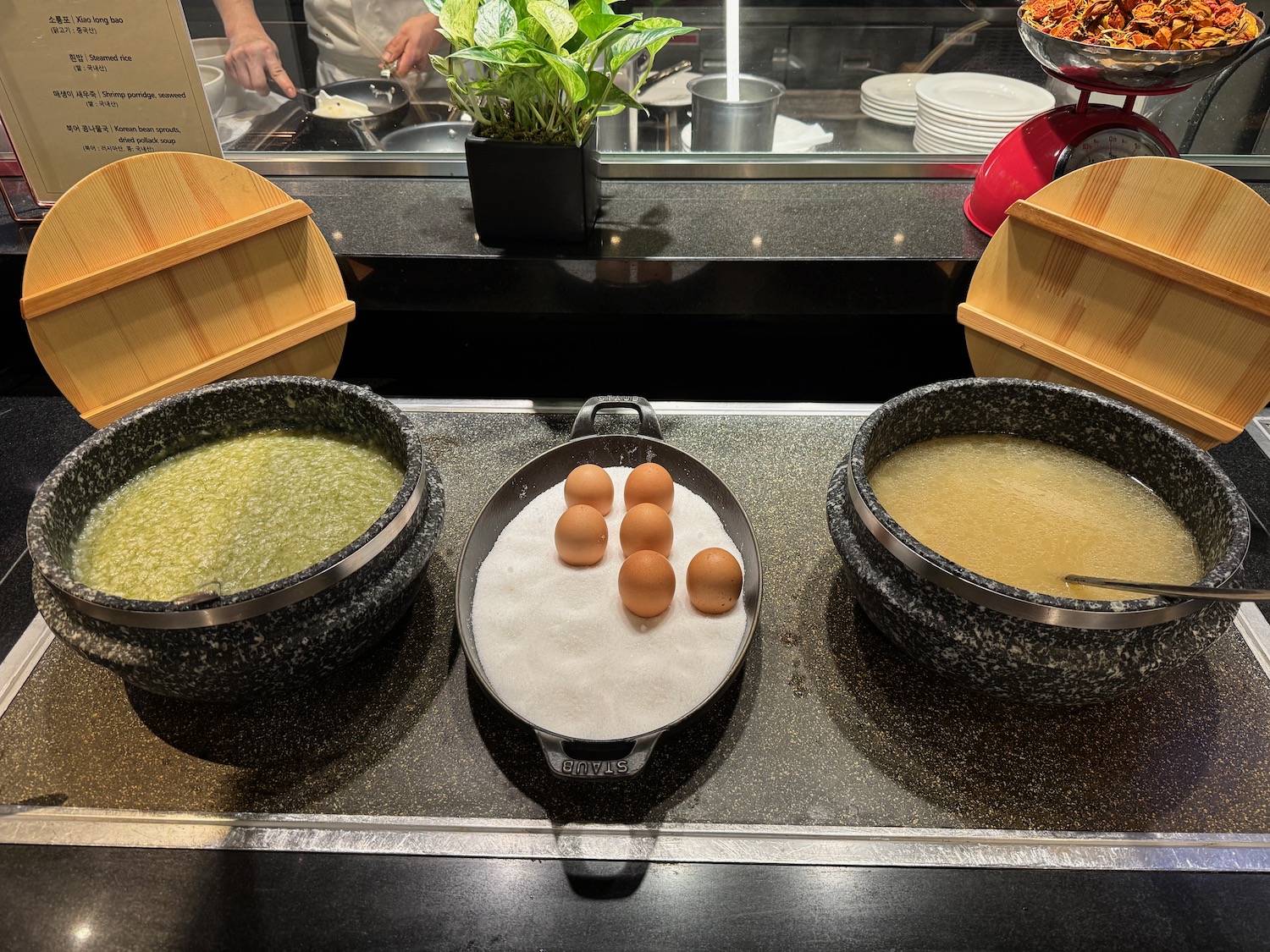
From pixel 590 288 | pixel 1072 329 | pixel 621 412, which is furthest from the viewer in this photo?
pixel 590 288

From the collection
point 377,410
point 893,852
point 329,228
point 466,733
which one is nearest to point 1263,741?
point 893,852

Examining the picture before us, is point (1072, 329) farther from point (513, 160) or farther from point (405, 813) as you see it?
point (405, 813)

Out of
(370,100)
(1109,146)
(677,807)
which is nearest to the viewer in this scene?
(677,807)

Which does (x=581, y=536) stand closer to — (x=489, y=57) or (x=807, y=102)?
(x=489, y=57)

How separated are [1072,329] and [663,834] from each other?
817 mm

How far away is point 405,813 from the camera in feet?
2.40

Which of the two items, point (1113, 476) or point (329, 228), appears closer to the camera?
point (1113, 476)

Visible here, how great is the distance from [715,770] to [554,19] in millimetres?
948

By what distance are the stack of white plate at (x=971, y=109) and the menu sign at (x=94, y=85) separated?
1230 mm

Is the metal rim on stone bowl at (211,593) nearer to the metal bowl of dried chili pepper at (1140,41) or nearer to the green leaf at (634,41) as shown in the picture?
the green leaf at (634,41)

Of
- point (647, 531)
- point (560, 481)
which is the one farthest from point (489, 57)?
point (647, 531)

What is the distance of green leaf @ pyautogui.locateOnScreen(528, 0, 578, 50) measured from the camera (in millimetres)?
1048

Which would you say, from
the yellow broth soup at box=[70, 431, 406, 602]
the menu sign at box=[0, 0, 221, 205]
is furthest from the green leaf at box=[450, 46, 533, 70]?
the yellow broth soup at box=[70, 431, 406, 602]

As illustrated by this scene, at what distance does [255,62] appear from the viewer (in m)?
1.58
